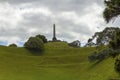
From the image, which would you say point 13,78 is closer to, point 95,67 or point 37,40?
point 95,67

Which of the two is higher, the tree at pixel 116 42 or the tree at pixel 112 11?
the tree at pixel 112 11

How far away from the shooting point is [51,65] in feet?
478

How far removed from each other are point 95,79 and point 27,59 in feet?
203

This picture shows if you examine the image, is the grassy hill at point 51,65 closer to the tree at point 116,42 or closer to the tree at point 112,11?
the tree at point 116,42

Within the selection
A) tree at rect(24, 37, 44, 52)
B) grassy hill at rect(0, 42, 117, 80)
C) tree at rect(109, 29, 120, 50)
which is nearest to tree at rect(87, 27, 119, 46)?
tree at rect(109, 29, 120, 50)

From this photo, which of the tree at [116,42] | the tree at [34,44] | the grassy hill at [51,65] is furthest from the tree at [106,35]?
the tree at [34,44]

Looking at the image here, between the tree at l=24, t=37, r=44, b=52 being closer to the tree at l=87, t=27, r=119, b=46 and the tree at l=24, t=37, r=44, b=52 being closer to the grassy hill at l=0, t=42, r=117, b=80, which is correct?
the grassy hill at l=0, t=42, r=117, b=80

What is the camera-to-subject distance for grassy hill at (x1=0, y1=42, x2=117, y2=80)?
361 ft

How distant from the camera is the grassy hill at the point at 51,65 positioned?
361ft

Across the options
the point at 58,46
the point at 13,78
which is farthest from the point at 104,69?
the point at 58,46

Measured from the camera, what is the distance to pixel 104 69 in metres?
108

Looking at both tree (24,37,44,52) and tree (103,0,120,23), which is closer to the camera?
tree (103,0,120,23)

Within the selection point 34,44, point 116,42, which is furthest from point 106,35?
point 34,44

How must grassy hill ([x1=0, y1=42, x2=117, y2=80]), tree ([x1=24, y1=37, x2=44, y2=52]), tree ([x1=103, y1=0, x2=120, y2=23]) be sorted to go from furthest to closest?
tree ([x1=24, y1=37, x2=44, y2=52])
grassy hill ([x1=0, y1=42, x2=117, y2=80])
tree ([x1=103, y1=0, x2=120, y2=23])
